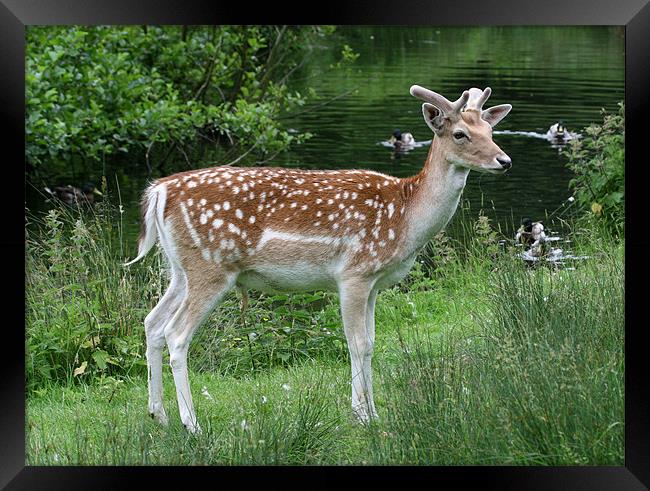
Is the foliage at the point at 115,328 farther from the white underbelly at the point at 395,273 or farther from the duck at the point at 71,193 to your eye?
the duck at the point at 71,193

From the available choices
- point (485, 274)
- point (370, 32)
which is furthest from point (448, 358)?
point (370, 32)

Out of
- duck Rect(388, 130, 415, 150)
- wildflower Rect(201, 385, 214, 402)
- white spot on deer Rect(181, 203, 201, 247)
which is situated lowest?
wildflower Rect(201, 385, 214, 402)

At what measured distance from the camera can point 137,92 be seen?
12359 millimetres

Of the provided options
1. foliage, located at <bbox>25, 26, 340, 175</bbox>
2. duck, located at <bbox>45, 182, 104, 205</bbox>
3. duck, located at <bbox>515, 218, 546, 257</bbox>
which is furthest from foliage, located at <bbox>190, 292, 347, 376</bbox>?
duck, located at <bbox>45, 182, 104, 205</bbox>

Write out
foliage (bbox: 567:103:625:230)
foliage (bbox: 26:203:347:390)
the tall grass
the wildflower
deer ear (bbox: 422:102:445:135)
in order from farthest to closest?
foliage (bbox: 567:103:625:230), foliage (bbox: 26:203:347:390), the wildflower, deer ear (bbox: 422:102:445:135), the tall grass

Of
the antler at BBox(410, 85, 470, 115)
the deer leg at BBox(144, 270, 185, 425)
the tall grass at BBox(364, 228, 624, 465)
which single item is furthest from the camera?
the deer leg at BBox(144, 270, 185, 425)

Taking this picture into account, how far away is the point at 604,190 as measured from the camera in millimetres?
9445

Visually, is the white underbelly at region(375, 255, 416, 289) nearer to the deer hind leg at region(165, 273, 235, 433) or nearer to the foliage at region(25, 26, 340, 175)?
the deer hind leg at region(165, 273, 235, 433)

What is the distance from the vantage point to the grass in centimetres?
533

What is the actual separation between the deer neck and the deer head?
2.5 inches

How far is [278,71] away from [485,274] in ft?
32.7

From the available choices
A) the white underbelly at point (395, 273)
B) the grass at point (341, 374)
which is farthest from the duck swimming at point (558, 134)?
the white underbelly at point (395, 273)
